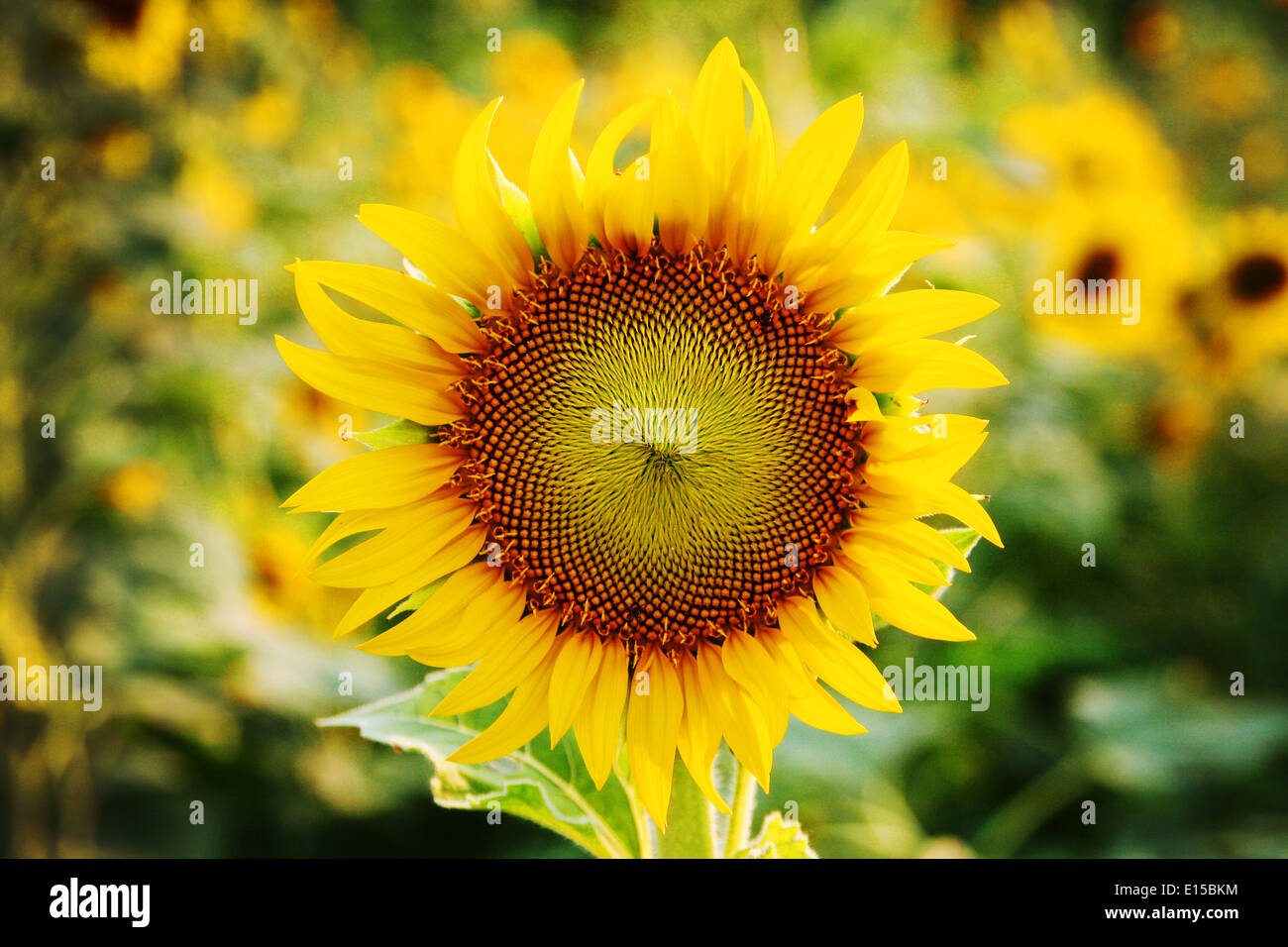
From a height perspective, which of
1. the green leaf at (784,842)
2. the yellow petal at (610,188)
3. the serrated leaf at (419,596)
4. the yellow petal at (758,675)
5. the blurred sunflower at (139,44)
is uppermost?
the blurred sunflower at (139,44)

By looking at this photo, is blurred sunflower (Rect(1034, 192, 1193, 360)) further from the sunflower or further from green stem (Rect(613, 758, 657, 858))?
green stem (Rect(613, 758, 657, 858))

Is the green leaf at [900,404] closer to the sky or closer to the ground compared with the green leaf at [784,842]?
closer to the sky

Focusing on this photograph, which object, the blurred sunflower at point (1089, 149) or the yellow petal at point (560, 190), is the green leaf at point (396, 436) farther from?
the blurred sunflower at point (1089, 149)

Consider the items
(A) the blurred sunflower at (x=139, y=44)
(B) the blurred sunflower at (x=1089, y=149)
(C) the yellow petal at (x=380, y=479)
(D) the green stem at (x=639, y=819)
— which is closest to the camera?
(C) the yellow petal at (x=380, y=479)

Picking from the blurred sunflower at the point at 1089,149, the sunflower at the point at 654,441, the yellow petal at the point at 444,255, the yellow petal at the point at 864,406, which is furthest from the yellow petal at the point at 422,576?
the blurred sunflower at the point at 1089,149

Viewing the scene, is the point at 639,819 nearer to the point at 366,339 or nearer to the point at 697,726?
the point at 697,726

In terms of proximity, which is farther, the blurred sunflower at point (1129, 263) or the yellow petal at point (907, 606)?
the blurred sunflower at point (1129, 263)
